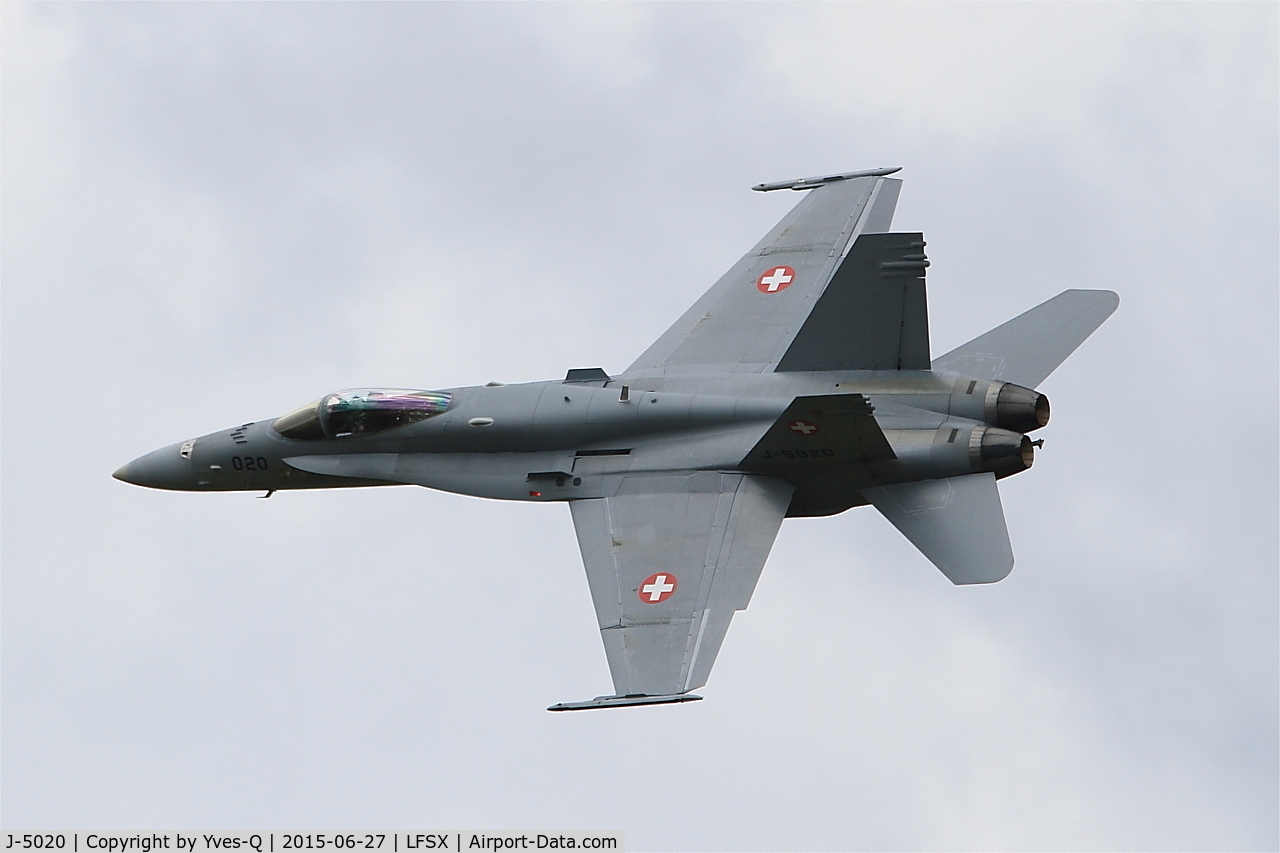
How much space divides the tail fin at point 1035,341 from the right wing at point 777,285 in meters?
2.29

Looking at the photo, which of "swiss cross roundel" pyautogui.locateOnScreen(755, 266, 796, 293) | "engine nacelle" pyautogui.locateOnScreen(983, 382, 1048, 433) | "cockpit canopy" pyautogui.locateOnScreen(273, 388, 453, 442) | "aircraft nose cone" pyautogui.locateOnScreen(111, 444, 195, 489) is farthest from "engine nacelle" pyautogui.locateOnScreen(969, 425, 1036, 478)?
"aircraft nose cone" pyautogui.locateOnScreen(111, 444, 195, 489)

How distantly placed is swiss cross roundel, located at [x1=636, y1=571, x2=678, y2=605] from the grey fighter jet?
2cm

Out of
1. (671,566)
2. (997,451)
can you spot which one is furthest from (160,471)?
(997,451)

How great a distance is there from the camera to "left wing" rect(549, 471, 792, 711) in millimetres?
28734

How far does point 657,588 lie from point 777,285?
22.1ft

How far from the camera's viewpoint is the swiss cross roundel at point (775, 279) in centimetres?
3475

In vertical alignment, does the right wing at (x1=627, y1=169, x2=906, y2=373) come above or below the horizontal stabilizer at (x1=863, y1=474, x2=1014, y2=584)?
above

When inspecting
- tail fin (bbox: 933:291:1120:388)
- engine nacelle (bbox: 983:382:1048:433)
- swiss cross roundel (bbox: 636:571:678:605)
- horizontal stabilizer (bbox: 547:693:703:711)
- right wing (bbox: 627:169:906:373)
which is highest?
right wing (bbox: 627:169:906:373)

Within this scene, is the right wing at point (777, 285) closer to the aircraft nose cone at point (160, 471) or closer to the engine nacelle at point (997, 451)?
the engine nacelle at point (997, 451)

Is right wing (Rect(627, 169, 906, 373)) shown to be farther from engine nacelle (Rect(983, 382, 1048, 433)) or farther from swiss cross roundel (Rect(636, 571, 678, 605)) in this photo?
swiss cross roundel (Rect(636, 571, 678, 605))

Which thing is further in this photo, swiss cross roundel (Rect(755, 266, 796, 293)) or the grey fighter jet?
swiss cross roundel (Rect(755, 266, 796, 293))

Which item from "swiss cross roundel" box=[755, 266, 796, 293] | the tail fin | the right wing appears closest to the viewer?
the tail fin

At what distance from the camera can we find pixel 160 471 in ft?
112

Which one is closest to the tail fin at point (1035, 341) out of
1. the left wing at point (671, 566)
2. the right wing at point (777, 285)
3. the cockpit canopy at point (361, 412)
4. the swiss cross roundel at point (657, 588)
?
the right wing at point (777, 285)
